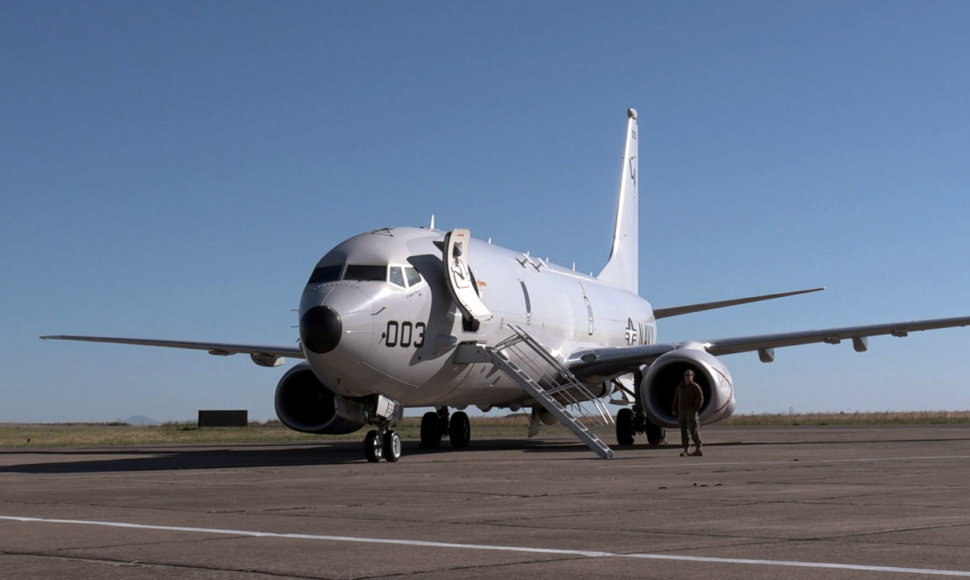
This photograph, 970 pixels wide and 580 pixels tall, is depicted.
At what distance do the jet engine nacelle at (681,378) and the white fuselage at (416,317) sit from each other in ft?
8.30

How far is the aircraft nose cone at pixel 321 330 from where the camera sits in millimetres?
18156

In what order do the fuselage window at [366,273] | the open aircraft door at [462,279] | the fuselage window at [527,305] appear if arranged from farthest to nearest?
the fuselage window at [527,305] → the open aircraft door at [462,279] → the fuselage window at [366,273]

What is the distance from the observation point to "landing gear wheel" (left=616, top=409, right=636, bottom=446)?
89.9 feet

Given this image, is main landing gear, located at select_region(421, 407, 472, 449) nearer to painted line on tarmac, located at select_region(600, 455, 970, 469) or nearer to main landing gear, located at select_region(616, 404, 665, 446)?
main landing gear, located at select_region(616, 404, 665, 446)

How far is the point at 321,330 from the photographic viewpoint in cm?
1817

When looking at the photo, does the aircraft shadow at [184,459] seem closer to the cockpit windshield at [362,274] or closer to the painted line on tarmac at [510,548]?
the cockpit windshield at [362,274]

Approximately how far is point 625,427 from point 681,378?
138 inches

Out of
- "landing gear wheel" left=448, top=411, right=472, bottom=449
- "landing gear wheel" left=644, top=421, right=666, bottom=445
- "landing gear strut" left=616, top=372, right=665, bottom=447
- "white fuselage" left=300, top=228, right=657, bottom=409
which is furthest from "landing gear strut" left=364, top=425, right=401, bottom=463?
"landing gear wheel" left=644, top=421, right=666, bottom=445

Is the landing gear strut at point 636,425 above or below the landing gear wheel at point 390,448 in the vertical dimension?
above

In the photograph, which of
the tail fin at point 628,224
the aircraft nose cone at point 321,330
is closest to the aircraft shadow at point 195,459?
the aircraft nose cone at point 321,330

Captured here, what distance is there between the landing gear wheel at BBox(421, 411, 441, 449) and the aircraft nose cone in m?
8.28

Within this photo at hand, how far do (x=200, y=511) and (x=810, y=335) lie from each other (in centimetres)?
1900

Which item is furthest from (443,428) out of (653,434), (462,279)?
(462,279)

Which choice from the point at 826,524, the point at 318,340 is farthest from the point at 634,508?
the point at 318,340
